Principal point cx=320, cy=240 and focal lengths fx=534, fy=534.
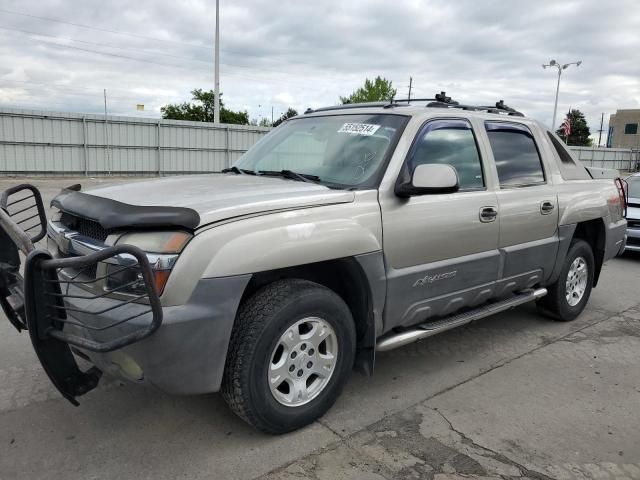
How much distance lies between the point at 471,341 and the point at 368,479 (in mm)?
2253

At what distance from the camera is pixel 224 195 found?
2.90 m

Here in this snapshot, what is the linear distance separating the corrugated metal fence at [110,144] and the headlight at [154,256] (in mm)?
20167

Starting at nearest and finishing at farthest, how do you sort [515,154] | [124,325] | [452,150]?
[124,325] < [452,150] < [515,154]

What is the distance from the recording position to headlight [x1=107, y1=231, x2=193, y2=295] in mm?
2408

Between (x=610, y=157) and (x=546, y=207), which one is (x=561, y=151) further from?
(x=610, y=157)

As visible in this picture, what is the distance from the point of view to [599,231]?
17.4ft

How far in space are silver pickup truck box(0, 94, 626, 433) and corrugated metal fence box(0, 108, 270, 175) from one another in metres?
18.9

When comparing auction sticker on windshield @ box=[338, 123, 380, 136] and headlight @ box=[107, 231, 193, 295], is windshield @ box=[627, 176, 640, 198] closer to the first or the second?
auction sticker on windshield @ box=[338, 123, 380, 136]

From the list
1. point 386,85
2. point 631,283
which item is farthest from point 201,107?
point 631,283

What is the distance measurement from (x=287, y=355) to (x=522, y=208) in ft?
7.72

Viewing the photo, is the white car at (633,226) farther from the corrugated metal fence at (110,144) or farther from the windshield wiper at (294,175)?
the corrugated metal fence at (110,144)

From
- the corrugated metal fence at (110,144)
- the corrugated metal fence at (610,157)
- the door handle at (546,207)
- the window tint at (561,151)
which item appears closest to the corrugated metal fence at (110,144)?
the corrugated metal fence at (110,144)

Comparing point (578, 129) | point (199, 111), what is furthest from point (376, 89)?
point (578, 129)

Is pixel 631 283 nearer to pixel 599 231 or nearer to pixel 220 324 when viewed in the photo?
pixel 599 231
